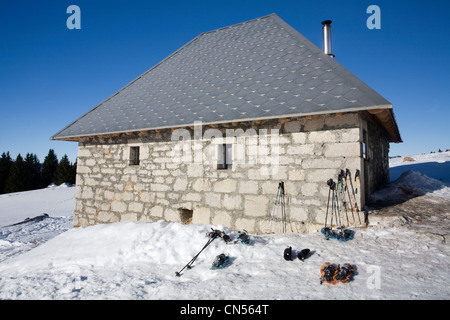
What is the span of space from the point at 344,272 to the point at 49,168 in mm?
49756

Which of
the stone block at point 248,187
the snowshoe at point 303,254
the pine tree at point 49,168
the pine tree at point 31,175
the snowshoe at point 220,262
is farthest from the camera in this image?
the pine tree at point 49,168

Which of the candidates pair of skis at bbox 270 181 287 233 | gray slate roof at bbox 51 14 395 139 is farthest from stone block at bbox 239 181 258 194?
gray slate roof at bbox 51 14 395 139

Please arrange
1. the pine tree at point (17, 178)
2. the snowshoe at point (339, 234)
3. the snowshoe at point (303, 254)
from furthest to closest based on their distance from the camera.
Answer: the pine tree at point (17, 178) → the snowshoe at point (339, 234) → the snowshoe at point (303, 254)

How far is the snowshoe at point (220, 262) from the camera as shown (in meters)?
4.14

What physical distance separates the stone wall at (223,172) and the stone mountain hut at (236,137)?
0.02 meters

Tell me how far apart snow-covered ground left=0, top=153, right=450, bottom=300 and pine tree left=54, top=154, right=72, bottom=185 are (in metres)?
38.7

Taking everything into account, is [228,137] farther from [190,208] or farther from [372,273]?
[372,273]

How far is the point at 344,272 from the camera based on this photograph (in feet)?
11.0

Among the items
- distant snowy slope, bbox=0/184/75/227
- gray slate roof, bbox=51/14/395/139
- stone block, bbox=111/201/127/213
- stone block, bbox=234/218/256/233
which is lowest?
distant snowy slope, bbox=0/184/75/227

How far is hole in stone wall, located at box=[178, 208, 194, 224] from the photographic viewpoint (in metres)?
6.68

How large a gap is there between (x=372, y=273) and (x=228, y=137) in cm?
385

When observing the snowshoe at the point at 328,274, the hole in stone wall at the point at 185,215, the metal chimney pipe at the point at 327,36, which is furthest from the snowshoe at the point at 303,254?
the metal chimney pipe at the point at 327,36

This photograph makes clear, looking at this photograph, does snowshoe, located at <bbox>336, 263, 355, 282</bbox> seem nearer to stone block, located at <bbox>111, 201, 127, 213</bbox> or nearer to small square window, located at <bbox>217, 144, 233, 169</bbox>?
small square window, located at <bbox>217, 144, 233, 169</bbox>

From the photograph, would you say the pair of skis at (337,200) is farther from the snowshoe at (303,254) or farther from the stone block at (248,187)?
the stone block at (248,187)
